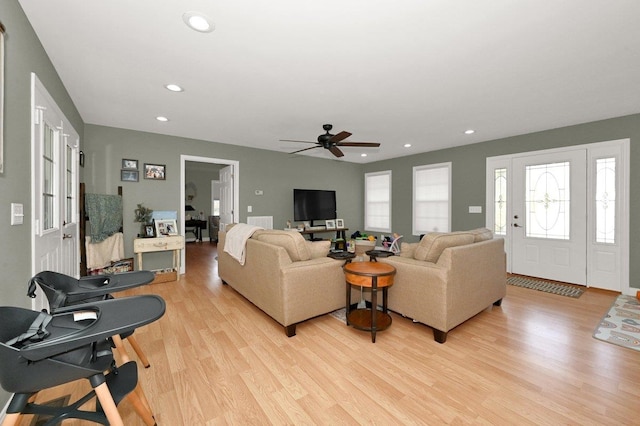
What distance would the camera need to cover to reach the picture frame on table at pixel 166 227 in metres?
4.34

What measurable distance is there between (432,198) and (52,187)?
6120 millimetres

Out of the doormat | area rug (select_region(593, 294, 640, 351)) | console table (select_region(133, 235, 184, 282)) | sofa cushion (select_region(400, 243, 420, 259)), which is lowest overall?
the doormat

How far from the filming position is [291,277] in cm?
241

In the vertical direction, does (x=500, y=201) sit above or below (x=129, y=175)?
below

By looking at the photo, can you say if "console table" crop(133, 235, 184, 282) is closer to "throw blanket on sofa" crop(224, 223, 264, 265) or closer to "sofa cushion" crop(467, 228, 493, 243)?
"throw blanket on sofa" crop(224, 223, 264, 265)

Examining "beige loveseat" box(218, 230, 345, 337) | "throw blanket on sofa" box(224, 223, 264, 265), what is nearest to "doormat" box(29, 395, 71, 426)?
"beige loveseat" box(218, 230, 345, 337)

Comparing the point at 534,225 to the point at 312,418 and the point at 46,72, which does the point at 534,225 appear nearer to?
the point at 312,418

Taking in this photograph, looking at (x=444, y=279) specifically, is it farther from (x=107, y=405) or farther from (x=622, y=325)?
(x=107, y=405)

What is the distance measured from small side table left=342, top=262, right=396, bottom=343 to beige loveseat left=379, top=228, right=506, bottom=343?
0.19 meters

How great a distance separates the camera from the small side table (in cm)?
231

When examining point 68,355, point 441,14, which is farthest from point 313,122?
point 68,355

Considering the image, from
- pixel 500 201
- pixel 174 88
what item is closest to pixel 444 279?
pixel 174 88

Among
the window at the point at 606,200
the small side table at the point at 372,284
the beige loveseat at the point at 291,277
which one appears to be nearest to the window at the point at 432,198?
the window at the point at 606,200

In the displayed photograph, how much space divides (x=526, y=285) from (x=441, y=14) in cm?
411
